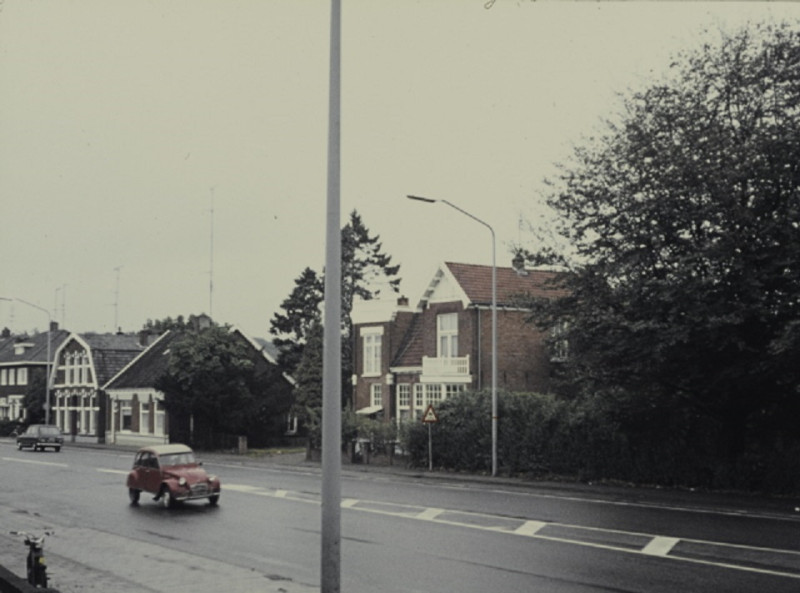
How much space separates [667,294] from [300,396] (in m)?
38.2

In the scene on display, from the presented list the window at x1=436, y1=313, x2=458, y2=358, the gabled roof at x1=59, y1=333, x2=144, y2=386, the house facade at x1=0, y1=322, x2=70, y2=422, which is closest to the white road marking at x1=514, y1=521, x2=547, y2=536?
the window at x1=436, y1=313, x2=458, y2=358

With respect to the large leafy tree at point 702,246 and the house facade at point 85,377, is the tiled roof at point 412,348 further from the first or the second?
the house facade at point 85,377

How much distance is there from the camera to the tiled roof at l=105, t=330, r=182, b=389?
206 feet

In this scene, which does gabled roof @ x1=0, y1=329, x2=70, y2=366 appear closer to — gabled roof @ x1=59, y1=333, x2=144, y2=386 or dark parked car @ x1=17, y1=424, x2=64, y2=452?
gabled roof @ x1=59, y1=333, x2=144, y2=386

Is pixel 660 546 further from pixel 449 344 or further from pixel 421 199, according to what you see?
pixel 449 344

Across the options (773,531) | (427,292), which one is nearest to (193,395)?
(427,292)

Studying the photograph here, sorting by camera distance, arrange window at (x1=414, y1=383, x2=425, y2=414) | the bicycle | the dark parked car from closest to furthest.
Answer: the bicycle, window at (x1=414, y1=383, x2=425, y2=414), the dark parked car

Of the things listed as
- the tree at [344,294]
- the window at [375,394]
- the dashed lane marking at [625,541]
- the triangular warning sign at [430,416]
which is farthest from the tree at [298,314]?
the dashed lane marking at [625,541]

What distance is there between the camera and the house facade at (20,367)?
272ft

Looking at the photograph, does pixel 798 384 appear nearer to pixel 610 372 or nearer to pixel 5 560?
pixel 610 372

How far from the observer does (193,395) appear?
52.7 m

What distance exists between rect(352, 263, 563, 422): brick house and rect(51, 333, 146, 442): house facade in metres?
26.1

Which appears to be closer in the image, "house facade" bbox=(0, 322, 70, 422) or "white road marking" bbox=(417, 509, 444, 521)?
"white road marking" bbox=(417, 509, 444, 521)

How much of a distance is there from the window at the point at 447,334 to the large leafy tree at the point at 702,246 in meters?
19.0
